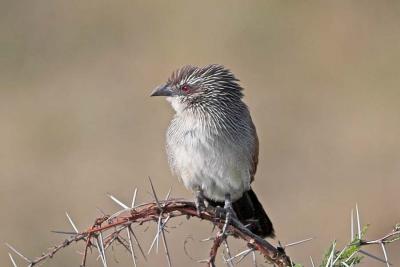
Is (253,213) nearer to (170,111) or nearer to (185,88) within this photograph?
(185,88)

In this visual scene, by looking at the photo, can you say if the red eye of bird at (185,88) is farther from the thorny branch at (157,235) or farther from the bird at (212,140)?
the thorny branch at (157,235)

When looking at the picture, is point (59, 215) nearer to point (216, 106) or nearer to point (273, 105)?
point (273, 105)

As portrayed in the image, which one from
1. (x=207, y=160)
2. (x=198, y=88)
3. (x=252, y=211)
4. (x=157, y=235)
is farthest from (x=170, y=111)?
(x=157, y=235)

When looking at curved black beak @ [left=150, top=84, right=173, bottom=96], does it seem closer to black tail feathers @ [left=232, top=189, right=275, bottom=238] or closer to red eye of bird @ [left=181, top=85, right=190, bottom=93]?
red eye of bird @ [left=181, top=85, right=190, bottom=93]

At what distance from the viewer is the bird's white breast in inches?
214

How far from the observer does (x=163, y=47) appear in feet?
45.0

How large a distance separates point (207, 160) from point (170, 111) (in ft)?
16.9

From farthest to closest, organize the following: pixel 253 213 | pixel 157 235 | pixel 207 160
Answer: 1. pixel 253 213
2. pixel 207 160
3. pixel 157 235

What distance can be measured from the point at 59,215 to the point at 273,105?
3074mm

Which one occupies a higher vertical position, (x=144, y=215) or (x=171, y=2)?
(x=171, y=2)

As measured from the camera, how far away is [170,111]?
34.6 ft

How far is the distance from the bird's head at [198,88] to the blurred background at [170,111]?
162 inches

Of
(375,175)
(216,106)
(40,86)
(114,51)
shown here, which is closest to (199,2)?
(114,51)

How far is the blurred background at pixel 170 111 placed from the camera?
10.6 metres
